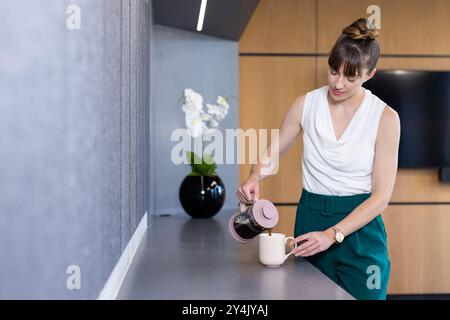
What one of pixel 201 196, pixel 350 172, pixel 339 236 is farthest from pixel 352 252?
pixel 201 196

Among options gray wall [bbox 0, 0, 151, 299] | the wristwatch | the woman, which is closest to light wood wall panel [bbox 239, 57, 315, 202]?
the woman

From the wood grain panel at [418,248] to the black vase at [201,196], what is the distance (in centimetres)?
147

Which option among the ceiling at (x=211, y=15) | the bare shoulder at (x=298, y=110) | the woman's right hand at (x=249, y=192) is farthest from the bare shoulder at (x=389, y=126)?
the ceiling at (x=211, y=15)

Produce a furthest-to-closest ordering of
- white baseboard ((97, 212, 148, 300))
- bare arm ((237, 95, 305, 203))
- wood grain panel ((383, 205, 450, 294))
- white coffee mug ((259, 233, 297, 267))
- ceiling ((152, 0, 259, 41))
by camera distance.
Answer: wood grain panel ((383, 205, 450, 294)) < ceiling ((152, 0, 259, 41)) < bare arm ((237, 95, 305, 203)) < white coffee mug ((259, 233, 297, 267)) < white baseboard ((97, 212, 148, 300))

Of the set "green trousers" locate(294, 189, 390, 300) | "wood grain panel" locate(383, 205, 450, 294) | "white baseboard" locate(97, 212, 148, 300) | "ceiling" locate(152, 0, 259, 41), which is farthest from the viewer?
"wood grain panel" locate(383, 205, 450, 294)

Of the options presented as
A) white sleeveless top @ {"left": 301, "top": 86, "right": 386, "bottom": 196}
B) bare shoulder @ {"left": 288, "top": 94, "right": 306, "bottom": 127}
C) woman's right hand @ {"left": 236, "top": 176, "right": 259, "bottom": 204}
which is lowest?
woman's right hand @ {"left": 236, "top": 176, "right": 259, "bottom": 204}

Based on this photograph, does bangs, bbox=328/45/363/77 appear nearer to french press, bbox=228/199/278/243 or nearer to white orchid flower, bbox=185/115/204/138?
french press, bbox=228/199/278/243

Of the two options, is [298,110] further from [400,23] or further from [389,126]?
[400,23]

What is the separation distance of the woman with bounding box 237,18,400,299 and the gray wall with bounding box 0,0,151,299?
0.60 meters

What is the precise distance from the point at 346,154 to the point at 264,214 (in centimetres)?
33

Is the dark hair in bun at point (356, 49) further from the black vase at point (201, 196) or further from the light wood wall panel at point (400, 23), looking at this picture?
the light wood wall panel at point (400, 23)

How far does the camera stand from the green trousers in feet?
4.46
